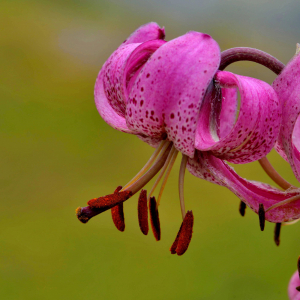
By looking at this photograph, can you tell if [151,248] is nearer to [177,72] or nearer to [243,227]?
[243,227]

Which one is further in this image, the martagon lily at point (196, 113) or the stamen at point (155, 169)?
the stamen at point (155, 169)

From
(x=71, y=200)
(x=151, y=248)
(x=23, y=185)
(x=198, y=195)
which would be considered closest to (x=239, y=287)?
(x=151, y=248)

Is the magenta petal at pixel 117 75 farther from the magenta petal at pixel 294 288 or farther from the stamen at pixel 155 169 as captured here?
the magenta petal at pixel 294 288

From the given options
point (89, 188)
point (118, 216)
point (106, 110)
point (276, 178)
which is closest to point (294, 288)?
point (276, 178)

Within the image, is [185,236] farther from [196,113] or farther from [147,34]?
[147,34]

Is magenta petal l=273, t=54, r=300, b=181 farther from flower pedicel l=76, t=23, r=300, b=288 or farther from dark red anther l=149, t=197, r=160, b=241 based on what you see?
dark red anther l=149, t=197, r=160, b=241

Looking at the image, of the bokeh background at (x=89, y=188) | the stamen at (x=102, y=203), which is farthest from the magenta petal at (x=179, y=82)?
the bokeh background at (x=89, y=188)

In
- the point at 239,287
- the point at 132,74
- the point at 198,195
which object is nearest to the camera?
the point at 132,74

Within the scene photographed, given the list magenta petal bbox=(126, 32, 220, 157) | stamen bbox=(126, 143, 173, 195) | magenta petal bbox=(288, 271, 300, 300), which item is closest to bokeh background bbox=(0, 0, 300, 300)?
magenta petal bbox=(288, 271, 300, 300)
